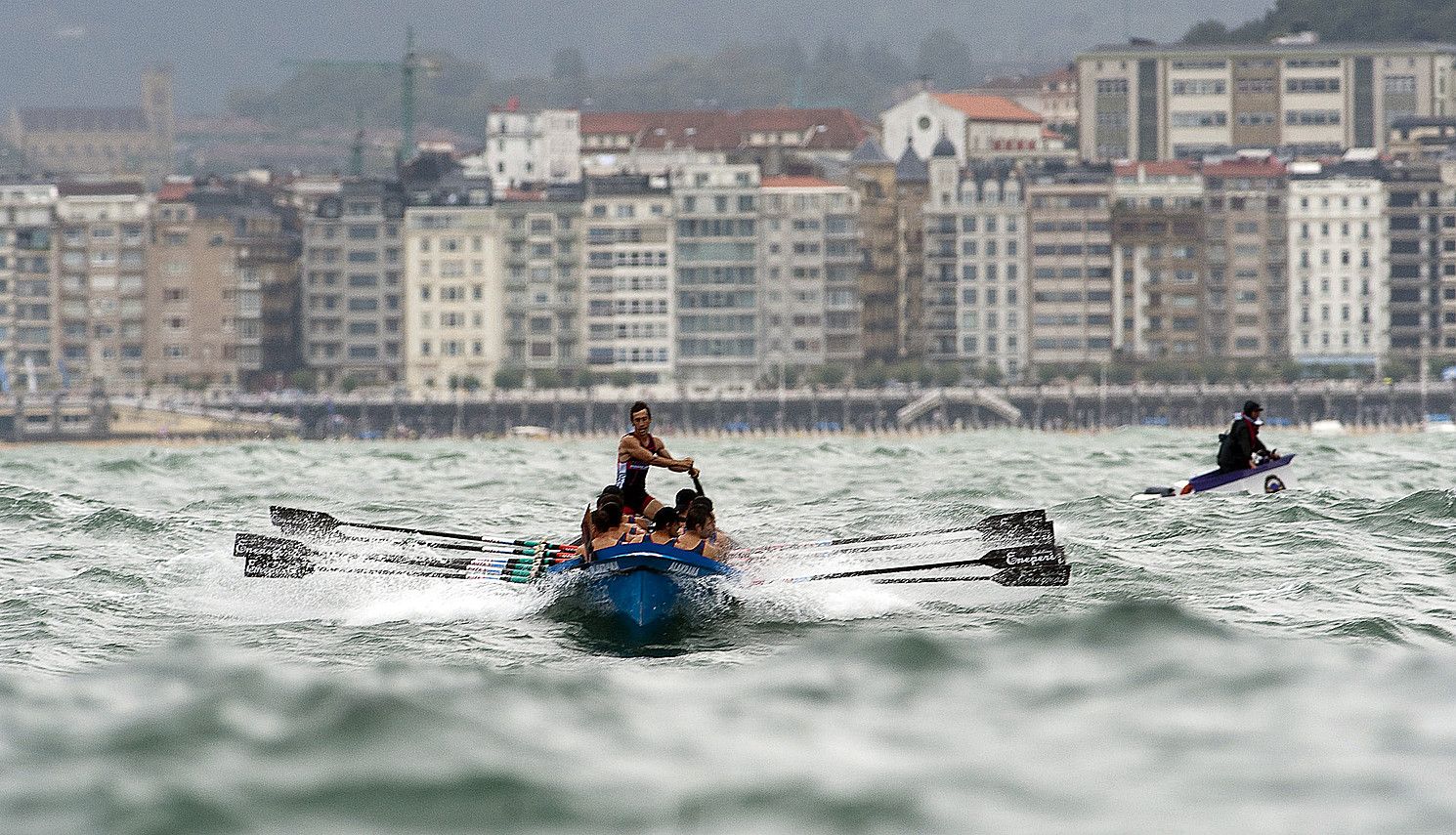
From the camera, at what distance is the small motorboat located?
105 ft

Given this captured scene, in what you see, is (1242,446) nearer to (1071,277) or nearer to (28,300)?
(1071,277)

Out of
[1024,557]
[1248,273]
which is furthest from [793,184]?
[1024,557]

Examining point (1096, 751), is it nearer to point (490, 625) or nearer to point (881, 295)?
point (490, 625)

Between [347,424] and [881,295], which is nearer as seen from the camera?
[347,424]

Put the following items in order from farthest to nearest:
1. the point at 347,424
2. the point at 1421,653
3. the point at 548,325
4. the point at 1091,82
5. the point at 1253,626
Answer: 1. the point at 1091,82
2. the point at 548,325
3. the point at 347,424
4. the point at 1253,626
5. the point at 1421,653

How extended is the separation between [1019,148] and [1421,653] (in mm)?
172105

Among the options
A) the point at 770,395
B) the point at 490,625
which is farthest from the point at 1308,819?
the point at 770,395

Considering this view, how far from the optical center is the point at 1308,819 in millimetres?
10977

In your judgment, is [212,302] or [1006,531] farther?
[212,302]

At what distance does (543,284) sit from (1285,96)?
60.7 metres

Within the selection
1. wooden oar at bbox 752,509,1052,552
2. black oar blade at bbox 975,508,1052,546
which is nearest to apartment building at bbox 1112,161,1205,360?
wooden oar at bbox 752,509,1052,552

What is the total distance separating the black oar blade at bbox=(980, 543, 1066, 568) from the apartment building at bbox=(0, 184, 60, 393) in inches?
5175

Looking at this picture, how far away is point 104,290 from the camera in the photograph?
14575 cm

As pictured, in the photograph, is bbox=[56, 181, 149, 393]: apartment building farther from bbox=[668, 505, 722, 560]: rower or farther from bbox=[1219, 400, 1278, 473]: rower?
→ bbox=[668, 505, 722, 560]: rower
